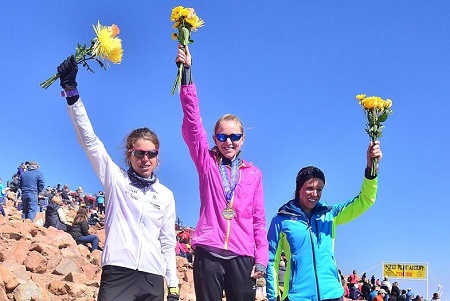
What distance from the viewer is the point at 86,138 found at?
465 centimetres

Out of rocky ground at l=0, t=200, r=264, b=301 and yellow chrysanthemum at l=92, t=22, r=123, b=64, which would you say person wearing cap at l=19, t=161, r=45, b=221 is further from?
yellow chrysanthemum at l=92, t=22, r=123, b=64

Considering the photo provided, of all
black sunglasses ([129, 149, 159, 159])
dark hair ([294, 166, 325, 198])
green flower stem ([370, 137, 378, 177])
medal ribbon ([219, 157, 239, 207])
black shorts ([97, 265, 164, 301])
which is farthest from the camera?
dark hair ([294, 166, 325, 198])

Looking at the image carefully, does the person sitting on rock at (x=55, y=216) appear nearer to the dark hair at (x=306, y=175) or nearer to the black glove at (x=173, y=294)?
the dark hair at (x=306, y=175)

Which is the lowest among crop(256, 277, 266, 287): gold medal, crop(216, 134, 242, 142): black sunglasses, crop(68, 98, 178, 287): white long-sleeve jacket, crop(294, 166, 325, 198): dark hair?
crop(256, 277, 266, 287): gold medal

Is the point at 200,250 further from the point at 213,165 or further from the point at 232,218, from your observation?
the point at 213,165

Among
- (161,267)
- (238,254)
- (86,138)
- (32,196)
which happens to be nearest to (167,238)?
(161,267)

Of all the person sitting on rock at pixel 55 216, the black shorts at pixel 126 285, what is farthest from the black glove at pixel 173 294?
the person sitting on rock at pixel 55 216

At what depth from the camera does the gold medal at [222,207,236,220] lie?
4949 mm

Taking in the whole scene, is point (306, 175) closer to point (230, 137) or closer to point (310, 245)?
point (310, 245)

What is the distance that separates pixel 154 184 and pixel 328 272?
1.56 meters

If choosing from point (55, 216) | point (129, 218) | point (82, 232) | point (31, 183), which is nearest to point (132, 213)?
point (129, 218)

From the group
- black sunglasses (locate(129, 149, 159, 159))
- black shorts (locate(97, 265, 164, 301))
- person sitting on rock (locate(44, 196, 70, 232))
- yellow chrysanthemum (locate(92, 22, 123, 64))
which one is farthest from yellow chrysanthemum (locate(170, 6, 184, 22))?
person sitting on rock (locate(44, 196, 70, 232))

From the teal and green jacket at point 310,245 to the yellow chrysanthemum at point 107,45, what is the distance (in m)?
1.89

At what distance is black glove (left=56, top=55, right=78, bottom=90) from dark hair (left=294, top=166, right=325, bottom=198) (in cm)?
206
